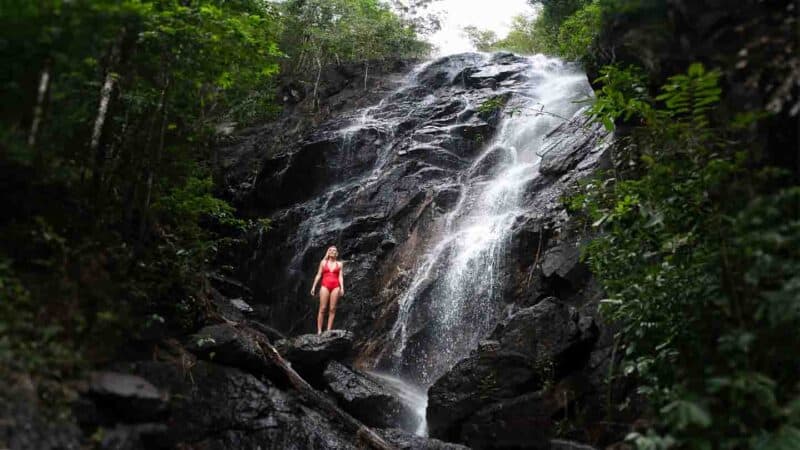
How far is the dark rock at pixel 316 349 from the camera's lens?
931 cm

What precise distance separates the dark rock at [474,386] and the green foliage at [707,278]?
8.27 ft

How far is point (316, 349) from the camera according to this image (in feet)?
30.7

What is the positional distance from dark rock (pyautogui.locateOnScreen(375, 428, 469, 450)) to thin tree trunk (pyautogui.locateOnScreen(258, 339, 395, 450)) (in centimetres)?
23

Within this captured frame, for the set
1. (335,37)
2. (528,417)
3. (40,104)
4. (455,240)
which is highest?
(335,37)

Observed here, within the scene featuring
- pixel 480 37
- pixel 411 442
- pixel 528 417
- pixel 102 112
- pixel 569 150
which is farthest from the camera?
pixel 480 37

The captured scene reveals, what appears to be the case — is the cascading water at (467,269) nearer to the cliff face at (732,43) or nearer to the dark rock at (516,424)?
the dark rock at (516,424)

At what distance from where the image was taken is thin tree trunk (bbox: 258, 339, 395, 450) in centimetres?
770

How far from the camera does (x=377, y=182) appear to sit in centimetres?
1659

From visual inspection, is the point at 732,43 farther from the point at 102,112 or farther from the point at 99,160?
the point at 99,160

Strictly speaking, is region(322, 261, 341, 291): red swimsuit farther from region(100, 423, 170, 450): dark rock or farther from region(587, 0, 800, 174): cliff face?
region(587, 0, 800, 174): cliff face

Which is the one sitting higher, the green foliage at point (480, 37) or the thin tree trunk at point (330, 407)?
the green foliage at point (480, 37)

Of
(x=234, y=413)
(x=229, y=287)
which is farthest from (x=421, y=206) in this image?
(x=234, y=413)

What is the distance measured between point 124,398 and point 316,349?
193 inches

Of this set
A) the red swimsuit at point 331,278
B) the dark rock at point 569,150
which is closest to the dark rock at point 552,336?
the red swimsuit at point 331,278
